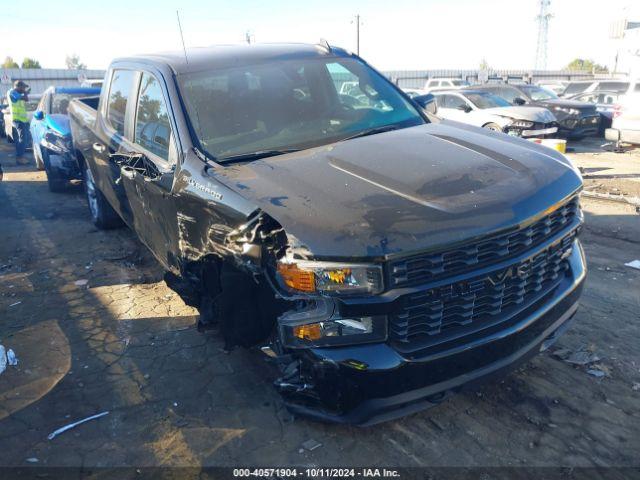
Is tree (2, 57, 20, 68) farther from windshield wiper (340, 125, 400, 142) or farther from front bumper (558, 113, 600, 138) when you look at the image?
windshield wiper (340, 125, 400, 142)

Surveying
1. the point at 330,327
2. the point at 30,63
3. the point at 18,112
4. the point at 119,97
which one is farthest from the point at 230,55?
the point at 30,63

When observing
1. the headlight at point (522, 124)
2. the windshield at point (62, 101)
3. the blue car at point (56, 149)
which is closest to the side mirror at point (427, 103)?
the blue car at point (56, 149)

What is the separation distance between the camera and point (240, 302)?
9.46 feet

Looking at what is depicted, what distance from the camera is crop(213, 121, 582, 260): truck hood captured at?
7.56ft

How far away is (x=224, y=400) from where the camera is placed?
3.19 metres

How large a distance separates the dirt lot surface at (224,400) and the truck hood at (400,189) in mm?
1156

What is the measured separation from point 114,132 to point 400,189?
10.8 ft

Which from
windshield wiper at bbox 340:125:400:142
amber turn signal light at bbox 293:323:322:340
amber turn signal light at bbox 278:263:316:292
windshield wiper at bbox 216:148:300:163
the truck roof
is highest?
the truck roof

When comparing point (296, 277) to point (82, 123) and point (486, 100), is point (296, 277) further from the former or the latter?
point (486, 100)

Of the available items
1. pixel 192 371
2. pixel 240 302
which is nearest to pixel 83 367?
pixel 192 371

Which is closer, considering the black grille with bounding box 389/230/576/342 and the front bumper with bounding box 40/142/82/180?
the black grille with bounding box 389/230/576/342

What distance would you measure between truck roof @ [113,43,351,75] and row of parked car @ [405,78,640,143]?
6.05 m

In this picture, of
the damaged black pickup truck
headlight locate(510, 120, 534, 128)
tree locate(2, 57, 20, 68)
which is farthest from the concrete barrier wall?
tree locate(2, 57, 20, 68)

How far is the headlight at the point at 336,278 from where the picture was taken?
2266mm
